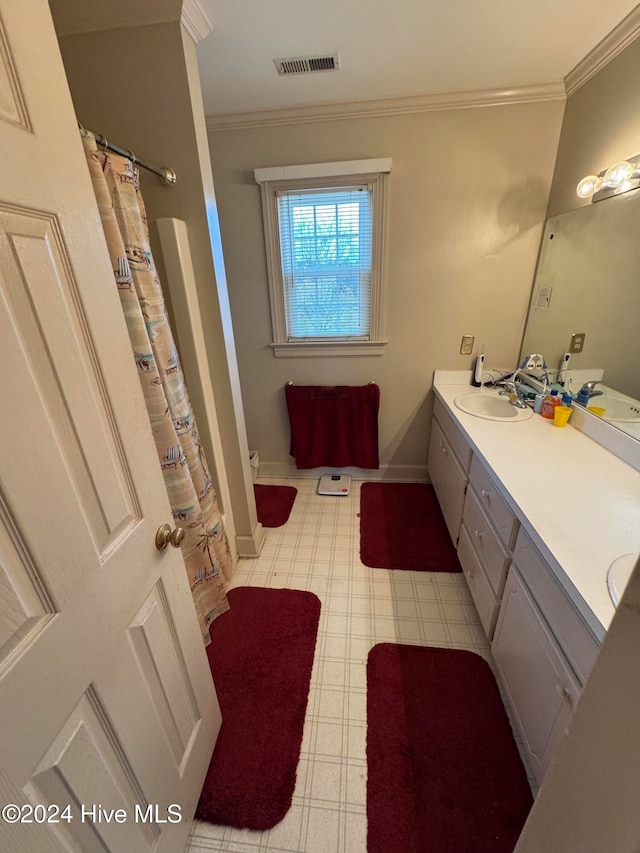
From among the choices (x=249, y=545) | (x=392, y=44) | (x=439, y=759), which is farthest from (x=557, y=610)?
(x=392, y=44)

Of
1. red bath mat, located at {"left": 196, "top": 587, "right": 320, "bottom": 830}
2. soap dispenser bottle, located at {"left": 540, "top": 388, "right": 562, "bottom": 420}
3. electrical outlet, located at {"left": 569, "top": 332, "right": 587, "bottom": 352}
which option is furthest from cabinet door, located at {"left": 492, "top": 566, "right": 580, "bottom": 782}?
electrical outlet, located at {"left": 569, "top": 332, "right": 587, "bottom": 352}

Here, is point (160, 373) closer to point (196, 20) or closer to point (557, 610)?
point (196, 20)

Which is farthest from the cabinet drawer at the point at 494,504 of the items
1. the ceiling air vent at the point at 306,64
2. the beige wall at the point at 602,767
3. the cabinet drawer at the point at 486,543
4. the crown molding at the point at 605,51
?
the ceiling air vent at the point at 306,64

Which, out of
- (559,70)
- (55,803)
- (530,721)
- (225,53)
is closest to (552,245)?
(559,70)

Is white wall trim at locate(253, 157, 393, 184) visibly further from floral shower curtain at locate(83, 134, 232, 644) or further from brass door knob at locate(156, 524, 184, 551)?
brass door knob at locate(156, 524, 184, 551)

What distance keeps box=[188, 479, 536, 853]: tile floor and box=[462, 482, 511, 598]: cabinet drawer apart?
1.26ft

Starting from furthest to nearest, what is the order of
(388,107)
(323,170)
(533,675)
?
(323,170) → (388,107) → (533,675)

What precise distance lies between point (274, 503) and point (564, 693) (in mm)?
1903

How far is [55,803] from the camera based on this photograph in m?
0.55

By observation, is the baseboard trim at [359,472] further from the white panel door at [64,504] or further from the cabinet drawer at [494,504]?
the white panel door at [64,504]

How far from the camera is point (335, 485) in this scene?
8.84ft

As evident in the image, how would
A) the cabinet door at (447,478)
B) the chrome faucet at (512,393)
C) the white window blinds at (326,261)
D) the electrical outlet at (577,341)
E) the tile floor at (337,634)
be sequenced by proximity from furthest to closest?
1. the white window blinds at (326,261)
2. the chrome faucet at (512,393)
3. the cabinet door at (447,478)
4. the electrical outlet at (577,341)
5. the tile floor at (337,634)

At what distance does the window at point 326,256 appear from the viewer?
2.04 metres

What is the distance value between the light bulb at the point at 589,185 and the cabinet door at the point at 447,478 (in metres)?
1.34
